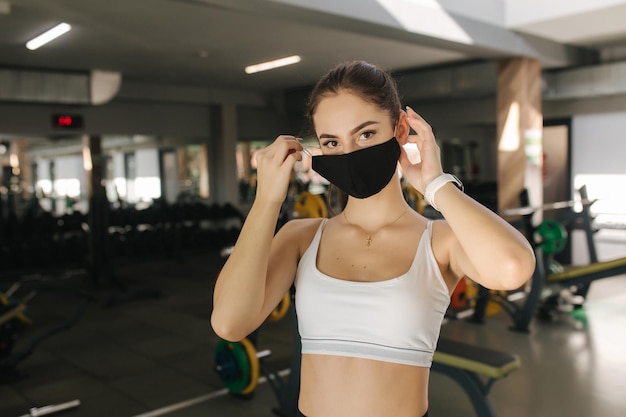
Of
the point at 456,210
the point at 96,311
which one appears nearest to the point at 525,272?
the point at 456,210

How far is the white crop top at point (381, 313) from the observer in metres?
0.81

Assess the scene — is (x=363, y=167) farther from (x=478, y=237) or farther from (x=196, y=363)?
(x=196, y=363)

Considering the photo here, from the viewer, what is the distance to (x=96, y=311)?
4.70 metres

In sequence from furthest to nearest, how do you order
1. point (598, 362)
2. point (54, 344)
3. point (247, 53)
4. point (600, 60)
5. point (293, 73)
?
point (293, 73) < point (600, 60) < point (247, 53) < point (54, 344) < point (598, 362)

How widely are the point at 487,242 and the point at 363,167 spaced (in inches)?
8.7

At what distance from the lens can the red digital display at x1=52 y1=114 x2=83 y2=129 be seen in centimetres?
637

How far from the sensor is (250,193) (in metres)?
8.61

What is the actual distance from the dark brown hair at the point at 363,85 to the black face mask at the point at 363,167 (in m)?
0.06

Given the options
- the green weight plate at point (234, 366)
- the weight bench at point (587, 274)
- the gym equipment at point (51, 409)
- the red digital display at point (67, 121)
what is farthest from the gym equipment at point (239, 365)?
the red digital display at point (67, 121)

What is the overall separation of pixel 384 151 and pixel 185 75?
594 centimetres

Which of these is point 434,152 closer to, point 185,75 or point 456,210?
point 456,210

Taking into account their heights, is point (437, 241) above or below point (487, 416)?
above

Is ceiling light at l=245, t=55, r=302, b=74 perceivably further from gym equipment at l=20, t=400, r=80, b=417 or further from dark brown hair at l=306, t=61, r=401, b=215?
dark brown hair at l=306, t=61, r=401, b=215

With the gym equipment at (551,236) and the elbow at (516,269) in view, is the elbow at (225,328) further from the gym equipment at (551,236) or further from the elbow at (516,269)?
the gym equipment at (551,236)
